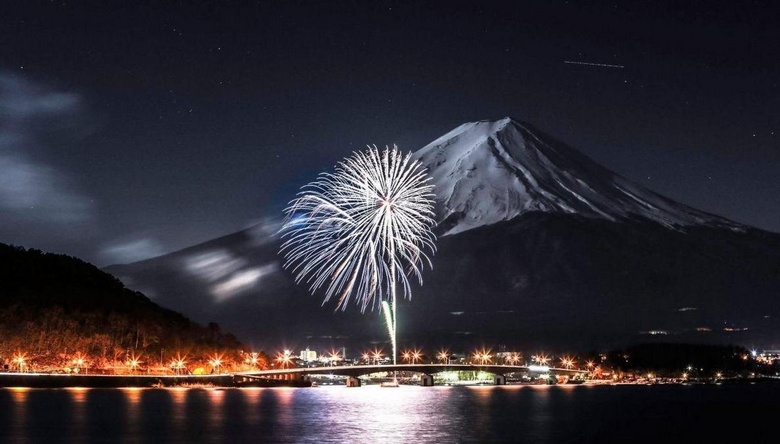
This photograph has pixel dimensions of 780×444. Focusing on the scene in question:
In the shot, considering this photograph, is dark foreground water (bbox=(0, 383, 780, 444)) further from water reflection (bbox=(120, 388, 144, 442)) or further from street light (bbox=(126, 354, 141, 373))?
street light (bbox=(126, 354, 141, 373))

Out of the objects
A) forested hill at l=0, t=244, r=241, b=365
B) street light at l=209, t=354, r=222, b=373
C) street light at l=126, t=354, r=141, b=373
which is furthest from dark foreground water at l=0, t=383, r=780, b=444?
street light at l=209, t=354, r=222, b=373

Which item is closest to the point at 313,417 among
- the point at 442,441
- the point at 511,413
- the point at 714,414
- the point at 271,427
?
the point at 271,427

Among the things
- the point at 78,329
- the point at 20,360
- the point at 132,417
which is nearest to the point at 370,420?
the point at 132,417

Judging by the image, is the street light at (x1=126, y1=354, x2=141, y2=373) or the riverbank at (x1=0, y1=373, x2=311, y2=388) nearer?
the riverbank at (x1=0, y1=373, x2=311, y2=388)

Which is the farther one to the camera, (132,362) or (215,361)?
(215,361)

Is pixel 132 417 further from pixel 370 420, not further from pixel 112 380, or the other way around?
pixel 112 380

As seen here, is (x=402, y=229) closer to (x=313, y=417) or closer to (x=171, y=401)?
(x=313, y=417)

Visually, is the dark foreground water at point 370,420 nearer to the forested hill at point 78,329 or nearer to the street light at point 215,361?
the forested hill at point 78,329

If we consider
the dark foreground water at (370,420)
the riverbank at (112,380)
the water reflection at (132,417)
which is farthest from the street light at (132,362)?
the dark foreground water at (370,420)
